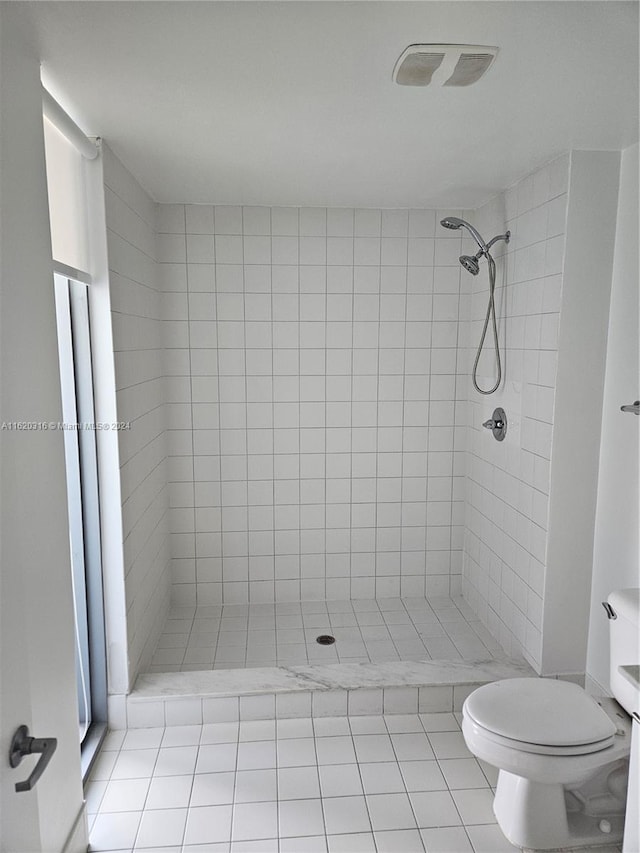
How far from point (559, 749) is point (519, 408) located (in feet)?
4.64

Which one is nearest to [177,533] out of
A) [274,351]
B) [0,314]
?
[274,351]

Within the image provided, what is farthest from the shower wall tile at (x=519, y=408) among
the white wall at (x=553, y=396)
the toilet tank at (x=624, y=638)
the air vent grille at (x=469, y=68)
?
the air vent grille at (x=469, y=68)

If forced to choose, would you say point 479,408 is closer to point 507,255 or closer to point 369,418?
point 369,418

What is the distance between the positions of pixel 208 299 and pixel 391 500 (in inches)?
58.7

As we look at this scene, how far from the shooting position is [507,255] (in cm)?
285

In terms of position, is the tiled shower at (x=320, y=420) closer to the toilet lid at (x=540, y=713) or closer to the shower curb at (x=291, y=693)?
the shower curb at (x=291, y=693)

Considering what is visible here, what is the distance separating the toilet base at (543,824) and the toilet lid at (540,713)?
204 millimetres

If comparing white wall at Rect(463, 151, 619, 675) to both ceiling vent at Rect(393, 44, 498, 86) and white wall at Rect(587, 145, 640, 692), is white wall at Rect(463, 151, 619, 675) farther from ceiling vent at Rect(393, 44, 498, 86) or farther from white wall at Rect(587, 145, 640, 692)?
ceiling vent at Rect(393, 44, 498, 86)

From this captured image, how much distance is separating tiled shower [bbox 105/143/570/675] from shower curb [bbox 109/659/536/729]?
418 mm

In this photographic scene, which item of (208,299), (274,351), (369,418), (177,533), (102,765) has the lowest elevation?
(102,765)

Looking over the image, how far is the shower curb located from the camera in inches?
97.3

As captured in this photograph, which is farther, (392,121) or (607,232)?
(607,232)

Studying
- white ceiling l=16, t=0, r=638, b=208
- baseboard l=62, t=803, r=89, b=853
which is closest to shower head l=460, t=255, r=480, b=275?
white ceiling l=16, t=0, r=638, b=208

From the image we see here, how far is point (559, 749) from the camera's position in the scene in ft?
5.81
